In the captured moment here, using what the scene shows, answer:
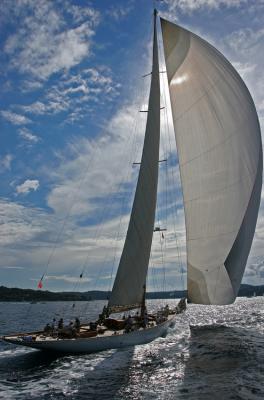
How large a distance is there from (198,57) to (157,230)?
1138 cm

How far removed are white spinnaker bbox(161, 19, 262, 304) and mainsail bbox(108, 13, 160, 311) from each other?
2.52 metres

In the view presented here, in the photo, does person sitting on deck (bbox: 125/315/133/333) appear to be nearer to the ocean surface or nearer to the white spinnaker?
the ocean surface

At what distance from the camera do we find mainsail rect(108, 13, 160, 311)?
2350 centimetres

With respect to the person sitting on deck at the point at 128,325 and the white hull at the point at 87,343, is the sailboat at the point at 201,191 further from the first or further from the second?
the person sitting on deck at the point at 128,325

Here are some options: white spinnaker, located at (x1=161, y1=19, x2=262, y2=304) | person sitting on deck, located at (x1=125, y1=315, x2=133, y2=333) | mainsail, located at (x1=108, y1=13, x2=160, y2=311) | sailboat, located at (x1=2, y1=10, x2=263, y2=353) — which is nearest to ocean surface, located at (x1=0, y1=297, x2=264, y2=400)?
person sitting on deck, located at (x1=125, y1=315, x2=133, y2=333)

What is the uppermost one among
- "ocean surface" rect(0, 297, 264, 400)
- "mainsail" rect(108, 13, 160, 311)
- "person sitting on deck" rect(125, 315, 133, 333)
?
"mainsail" rect(108, 13, 160, 311)

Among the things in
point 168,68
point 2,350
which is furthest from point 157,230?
point 2,350

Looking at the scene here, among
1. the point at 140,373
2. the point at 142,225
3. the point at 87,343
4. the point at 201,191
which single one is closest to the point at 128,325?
the point at 87,343

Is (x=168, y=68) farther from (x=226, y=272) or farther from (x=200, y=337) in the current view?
(x=200, y=337)

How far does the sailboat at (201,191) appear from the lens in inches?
774

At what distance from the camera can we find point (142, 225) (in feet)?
79.4

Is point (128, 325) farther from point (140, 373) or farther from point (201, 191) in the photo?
point (201, 191)

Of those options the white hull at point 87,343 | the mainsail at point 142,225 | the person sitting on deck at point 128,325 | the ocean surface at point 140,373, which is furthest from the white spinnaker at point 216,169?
the white hull at point 87,343

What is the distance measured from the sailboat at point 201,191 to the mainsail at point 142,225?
2.5 inches
